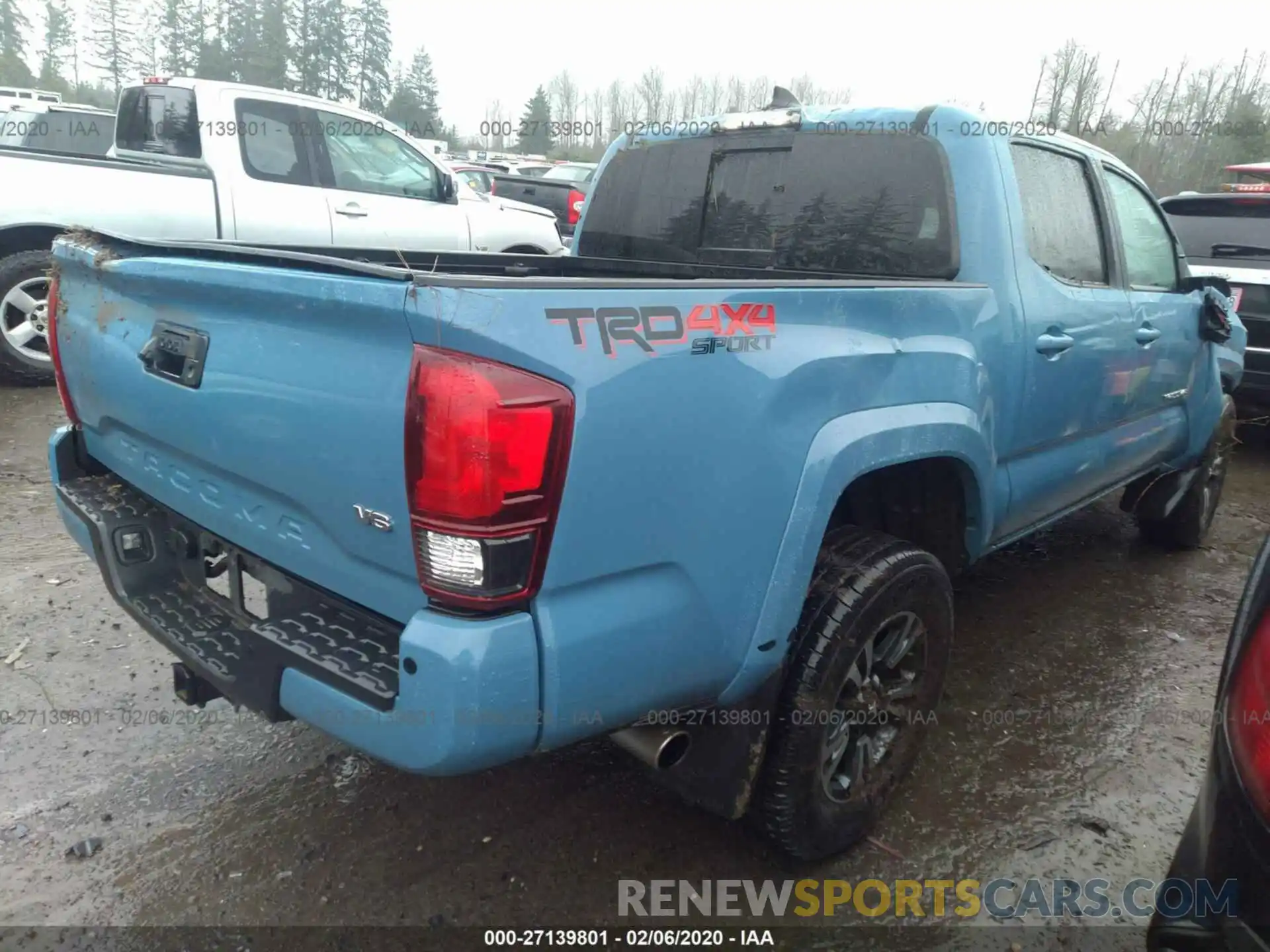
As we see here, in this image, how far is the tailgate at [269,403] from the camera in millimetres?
1606

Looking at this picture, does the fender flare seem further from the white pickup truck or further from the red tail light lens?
the white pickup truck

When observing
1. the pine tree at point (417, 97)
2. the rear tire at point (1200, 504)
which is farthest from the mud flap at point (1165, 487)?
the pine tree at point (417, 97)

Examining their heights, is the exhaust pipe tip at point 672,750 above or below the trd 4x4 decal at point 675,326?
below

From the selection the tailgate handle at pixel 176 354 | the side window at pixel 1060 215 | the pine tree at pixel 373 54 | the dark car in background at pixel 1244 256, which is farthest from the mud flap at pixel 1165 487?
the pine tree at pixel 373 54

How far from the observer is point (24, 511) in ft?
14.4

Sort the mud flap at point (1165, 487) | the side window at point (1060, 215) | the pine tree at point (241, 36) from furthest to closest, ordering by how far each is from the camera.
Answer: the pine tree at point (241, 36) < the mud flap at point (1165, 487) < the side window at point (1060, 215)

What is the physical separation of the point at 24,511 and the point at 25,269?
2.27 meters

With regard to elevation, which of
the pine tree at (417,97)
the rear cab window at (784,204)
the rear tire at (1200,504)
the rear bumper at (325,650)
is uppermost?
the pine tree at (417,97)

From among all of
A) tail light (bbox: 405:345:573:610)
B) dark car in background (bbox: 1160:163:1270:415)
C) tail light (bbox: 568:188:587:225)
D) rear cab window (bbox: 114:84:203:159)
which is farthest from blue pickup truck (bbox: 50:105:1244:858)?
tail light (bbox: 568:188:587:225)

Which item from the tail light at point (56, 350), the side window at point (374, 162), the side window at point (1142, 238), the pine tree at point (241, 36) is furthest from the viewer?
the pine tree at point (241, 36)

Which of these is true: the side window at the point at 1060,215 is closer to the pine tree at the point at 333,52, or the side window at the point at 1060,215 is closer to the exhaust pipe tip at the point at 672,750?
the exhaust pipe tip at the point at 672,750

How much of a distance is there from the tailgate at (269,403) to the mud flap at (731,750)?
2.54ft

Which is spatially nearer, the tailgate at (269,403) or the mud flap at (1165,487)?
the tailgate at (269,403)

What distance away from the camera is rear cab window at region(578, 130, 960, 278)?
2.75 meters
